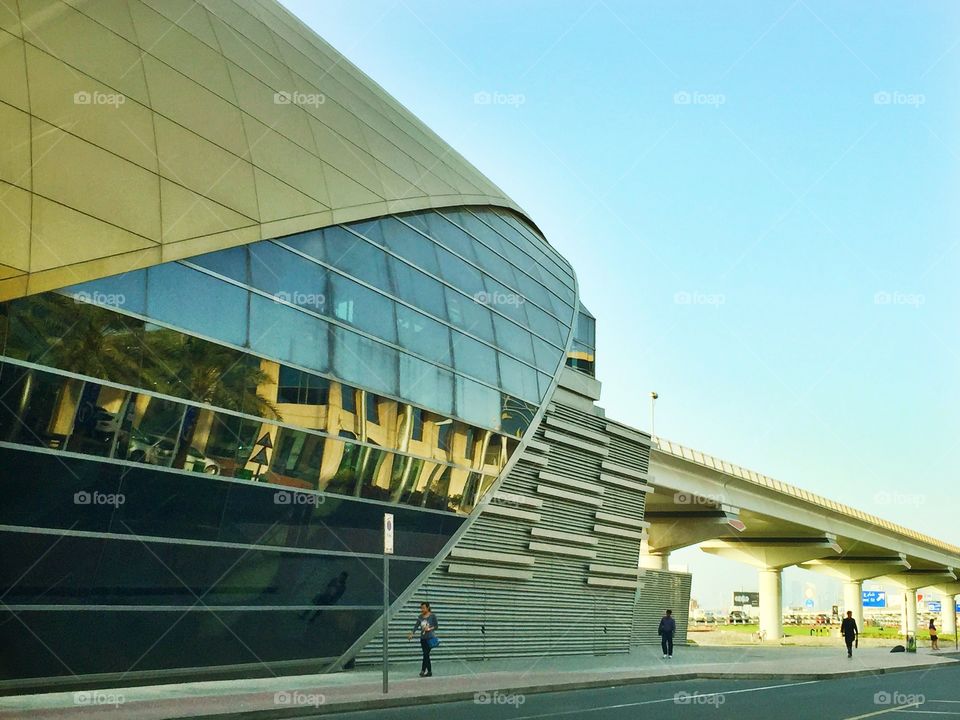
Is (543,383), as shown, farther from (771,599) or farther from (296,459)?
(771,599)

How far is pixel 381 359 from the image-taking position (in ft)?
68.1

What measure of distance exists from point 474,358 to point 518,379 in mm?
2545

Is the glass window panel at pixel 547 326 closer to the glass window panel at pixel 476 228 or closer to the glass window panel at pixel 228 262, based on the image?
the glass window panel at pixel 476 228

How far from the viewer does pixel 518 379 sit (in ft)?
88.2

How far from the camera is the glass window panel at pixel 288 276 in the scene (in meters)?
17.8

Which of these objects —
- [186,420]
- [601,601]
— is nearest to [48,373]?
[186,420]

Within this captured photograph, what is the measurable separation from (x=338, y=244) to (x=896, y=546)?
228 feet

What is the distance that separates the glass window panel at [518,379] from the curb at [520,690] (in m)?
8.15

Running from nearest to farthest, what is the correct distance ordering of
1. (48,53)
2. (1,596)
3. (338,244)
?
(1,596) → (48,53) → (338,244)

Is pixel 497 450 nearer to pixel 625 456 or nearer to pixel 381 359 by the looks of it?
pixel 381 359

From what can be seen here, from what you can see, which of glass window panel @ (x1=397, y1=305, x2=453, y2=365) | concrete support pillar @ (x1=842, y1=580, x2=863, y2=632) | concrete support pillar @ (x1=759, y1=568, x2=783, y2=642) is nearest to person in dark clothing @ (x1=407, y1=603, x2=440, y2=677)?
glass window panel @ (x1=397, y1=305, x2=453, y2=365)

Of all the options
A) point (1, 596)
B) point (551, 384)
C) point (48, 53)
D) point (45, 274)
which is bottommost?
point (1, 596)

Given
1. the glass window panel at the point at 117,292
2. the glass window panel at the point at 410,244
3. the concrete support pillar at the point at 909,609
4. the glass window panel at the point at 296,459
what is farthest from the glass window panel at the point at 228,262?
the concrete support pillar at the point at 909,609

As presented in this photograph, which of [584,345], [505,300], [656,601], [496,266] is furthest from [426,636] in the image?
[656,601]
